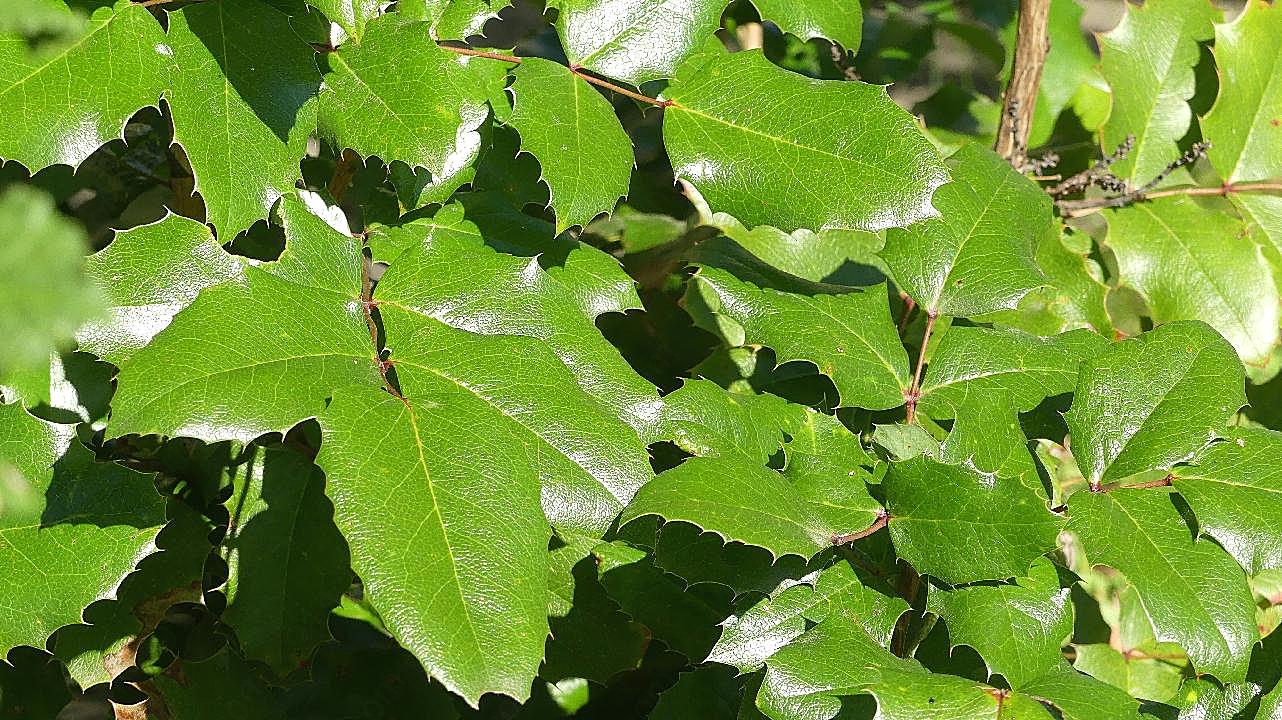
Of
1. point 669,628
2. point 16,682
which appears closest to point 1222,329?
point 669,628

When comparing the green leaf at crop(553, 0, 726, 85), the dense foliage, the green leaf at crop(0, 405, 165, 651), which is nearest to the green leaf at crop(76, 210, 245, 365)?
the dense foliage

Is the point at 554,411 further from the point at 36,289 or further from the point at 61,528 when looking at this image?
the point at 36,289

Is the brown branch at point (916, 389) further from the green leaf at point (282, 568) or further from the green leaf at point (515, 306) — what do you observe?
the green leaf at point (282, 568)

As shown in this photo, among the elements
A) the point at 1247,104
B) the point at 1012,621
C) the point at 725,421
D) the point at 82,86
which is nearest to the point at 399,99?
the point at 82,86

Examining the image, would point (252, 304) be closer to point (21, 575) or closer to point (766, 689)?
point (21, 575)

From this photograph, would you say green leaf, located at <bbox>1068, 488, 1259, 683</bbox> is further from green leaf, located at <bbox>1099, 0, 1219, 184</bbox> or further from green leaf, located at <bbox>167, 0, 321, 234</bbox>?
green leaf, located at <bbox>1099, 0, 1219, 184</bbox>

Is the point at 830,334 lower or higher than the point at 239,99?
lower

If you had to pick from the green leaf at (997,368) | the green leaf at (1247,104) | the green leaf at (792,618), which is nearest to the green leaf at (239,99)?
the green leaf at (792,618)
